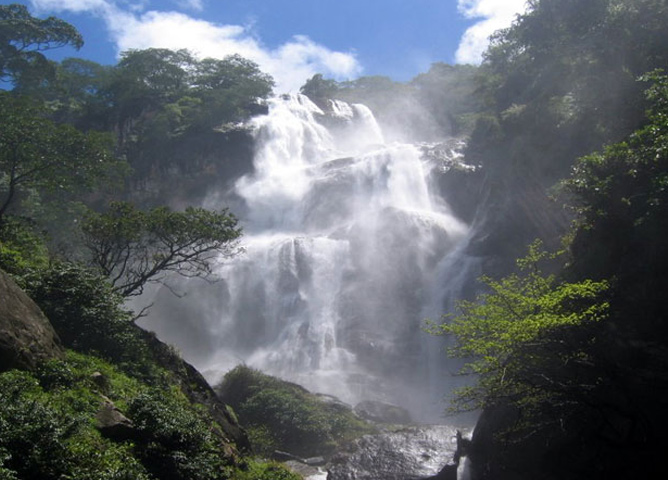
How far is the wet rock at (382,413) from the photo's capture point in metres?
20.0

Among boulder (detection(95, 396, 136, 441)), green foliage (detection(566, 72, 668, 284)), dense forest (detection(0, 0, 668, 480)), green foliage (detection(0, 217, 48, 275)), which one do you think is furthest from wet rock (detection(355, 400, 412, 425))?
boulder (detection(95, 396, 136, 441))

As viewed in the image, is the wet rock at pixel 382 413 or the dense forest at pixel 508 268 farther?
the wet rock at pixel 382 413

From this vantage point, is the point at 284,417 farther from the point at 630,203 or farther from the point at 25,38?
the point at 25,38

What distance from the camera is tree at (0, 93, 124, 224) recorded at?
50.0 feet

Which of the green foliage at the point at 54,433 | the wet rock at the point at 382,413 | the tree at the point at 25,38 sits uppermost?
the tree at the point at 25,38

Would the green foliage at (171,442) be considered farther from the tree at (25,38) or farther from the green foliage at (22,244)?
the tree at (25,38)

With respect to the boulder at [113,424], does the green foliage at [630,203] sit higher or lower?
higher

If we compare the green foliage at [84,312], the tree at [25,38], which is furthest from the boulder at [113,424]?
the tree at [25,38]

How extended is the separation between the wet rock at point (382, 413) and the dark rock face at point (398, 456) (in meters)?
5.41

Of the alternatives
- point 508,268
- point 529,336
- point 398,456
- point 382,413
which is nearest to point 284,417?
point 398,456

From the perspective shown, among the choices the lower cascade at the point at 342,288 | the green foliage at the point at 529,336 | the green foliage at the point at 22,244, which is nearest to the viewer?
the green foliage at the point at 529,336

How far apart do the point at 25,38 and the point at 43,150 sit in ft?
89.2

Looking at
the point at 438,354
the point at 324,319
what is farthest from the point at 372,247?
the point at 438,354

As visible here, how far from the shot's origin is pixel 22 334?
799 cm
